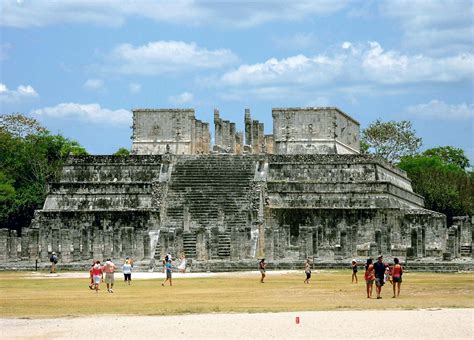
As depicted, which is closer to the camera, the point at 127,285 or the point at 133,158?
the point at 127,285

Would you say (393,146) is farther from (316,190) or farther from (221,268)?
(221,268)

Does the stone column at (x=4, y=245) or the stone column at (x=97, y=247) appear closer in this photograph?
the stone column at (x=97, y=247)

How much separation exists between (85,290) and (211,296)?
5.72 meters

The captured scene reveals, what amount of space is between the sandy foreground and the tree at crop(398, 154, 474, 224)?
5177 centimetres

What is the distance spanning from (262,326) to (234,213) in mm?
31024

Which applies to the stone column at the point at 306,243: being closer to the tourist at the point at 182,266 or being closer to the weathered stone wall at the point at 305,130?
the tourist at the point at 182,266

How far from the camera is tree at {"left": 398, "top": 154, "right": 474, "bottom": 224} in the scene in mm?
81188

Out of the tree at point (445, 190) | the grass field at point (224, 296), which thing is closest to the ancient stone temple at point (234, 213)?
the grass field at point (224, 296)

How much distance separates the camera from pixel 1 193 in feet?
255

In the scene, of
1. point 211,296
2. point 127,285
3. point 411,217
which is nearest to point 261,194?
point 411,217

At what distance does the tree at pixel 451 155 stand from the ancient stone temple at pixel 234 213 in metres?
44.0

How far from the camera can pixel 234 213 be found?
57.8 m

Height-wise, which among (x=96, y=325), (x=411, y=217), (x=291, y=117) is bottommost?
(x=96, y=325)

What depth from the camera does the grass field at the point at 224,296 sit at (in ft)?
104
